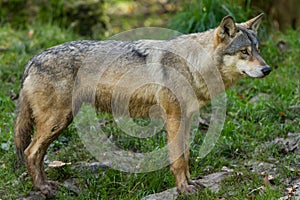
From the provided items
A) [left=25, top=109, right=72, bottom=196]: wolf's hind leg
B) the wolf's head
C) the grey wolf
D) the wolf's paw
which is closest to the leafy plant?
the grey wolf

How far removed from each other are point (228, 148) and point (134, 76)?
1.61 m

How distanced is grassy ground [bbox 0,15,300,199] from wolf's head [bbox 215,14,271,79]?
44.8 inches

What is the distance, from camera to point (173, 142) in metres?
5.24

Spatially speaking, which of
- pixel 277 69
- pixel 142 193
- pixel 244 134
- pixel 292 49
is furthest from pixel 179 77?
pixel 292 49

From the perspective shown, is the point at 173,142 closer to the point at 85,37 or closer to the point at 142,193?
the point at 142,193

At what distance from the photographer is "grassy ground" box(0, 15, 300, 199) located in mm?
5422

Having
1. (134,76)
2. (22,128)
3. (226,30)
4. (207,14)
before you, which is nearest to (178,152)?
(134,76)

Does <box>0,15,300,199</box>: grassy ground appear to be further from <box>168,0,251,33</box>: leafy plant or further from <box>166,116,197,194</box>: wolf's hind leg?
<box>168,0,251,33</box>: leafy plant

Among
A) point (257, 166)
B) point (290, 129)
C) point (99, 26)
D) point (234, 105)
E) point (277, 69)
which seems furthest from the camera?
point (99, 26)

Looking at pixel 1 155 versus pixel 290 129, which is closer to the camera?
pixel 1 155

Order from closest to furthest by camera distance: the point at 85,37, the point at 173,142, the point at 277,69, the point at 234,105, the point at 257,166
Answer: the point at 173,142 < the point at 257,166 < the point at 234,105 < the point at 277,69 < the point at 85,37

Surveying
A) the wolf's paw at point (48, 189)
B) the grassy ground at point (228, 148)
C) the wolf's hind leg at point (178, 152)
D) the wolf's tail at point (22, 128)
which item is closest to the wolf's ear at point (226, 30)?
the wolf's hind leg at point (178, 152)

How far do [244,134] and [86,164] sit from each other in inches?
81.0

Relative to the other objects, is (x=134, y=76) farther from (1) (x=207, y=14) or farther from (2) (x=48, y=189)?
(1) (x=207, y=14)
